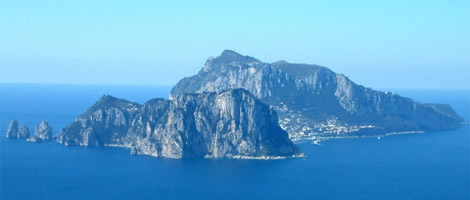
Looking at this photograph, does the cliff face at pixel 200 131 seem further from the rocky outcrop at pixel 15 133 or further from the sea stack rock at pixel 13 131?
the sea stack rock at pixel 13 131

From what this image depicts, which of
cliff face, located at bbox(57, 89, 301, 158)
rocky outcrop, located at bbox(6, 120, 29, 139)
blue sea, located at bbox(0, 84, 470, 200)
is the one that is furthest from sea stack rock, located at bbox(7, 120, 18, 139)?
cliff face, located at bbox(57, 89, 301, 158)

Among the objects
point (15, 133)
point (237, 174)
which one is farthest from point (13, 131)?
point (237, 174)

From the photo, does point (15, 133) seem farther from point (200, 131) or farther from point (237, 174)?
point (237, 174)

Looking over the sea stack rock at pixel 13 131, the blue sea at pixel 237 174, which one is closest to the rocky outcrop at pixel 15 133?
the sea stack rock at pixel 13 131

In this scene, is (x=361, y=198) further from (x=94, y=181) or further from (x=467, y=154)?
(x=467, y=154)

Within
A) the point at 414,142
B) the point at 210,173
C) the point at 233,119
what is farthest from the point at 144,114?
the point at 414,142
